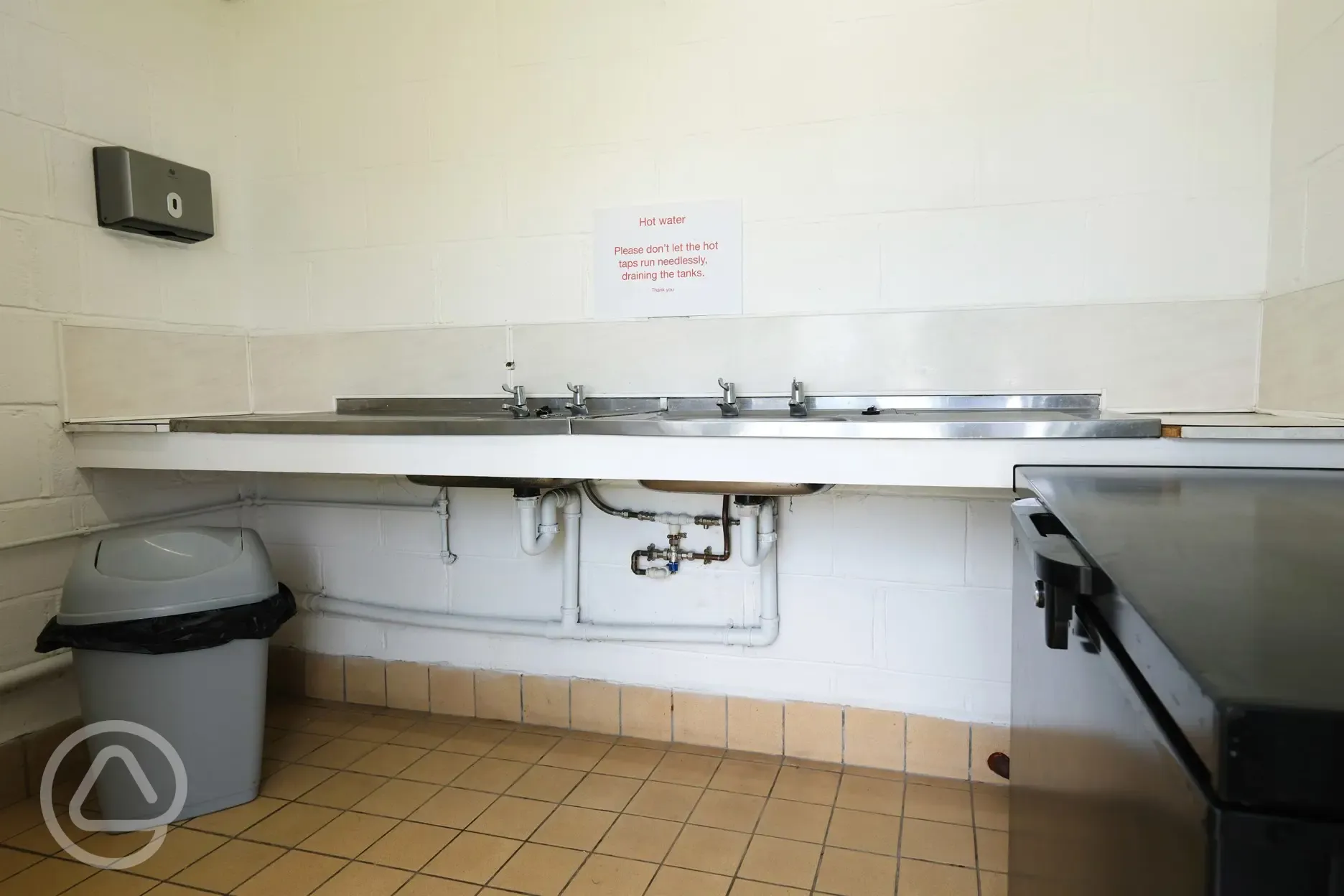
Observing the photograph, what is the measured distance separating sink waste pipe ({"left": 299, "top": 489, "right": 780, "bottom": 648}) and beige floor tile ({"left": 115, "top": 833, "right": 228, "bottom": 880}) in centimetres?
76

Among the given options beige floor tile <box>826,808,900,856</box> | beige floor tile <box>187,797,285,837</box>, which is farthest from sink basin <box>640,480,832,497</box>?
beige floor tile <box>187,797,285,837</box>

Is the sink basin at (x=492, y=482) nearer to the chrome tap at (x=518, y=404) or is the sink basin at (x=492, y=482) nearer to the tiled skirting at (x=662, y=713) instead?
the chrome tap at (x=518, y=404)

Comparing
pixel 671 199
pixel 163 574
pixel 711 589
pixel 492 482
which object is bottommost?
pixel 711 589

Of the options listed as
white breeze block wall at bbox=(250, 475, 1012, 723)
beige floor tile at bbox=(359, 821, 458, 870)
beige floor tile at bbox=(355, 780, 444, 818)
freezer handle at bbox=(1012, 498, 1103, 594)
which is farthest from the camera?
white breeze block wall at bbox=(250, 475, 1012, 723)

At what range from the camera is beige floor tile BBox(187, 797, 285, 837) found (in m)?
1.78

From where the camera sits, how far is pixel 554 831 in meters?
1.77

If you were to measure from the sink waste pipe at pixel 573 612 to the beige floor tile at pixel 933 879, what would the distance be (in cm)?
64

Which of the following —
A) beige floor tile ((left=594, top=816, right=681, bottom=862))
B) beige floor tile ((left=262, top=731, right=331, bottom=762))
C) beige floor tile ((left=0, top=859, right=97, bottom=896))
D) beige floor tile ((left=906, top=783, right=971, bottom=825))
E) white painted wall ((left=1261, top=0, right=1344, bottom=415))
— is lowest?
beige floor tile ((left=906, top=783, right=971, bottom=825))

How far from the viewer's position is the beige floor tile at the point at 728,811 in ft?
5.86

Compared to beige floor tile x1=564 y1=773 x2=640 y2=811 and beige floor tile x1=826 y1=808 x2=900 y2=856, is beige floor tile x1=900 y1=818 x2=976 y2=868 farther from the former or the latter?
beige floor tile x1=564 y1=773 x2=640 y2=811

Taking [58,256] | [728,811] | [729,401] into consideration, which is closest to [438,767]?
[728,811]

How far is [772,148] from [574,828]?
5.62 ft

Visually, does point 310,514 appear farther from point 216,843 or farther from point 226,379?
point 216,843

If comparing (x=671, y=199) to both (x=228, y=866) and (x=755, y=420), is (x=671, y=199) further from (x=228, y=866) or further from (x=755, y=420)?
(x=228, y=866)
